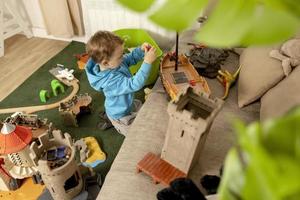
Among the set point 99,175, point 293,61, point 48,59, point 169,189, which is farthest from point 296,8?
point 48,59

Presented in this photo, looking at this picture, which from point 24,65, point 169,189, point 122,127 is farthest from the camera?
point 24,65

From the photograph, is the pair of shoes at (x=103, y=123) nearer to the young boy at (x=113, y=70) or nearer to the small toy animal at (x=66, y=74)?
the young boy at (x=113, y=70)

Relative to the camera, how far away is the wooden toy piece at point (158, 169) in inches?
34.6

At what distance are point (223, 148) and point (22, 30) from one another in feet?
6.69

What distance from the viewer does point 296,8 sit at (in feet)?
0.65

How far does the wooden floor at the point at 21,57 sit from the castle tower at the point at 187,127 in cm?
136

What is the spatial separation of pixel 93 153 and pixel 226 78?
Result: 72 centimetres

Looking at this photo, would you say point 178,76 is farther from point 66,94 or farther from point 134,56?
point 66,94

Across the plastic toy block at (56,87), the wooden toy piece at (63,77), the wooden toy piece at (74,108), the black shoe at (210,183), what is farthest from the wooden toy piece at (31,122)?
the black shoe at (210,183)

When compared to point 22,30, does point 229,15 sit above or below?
above

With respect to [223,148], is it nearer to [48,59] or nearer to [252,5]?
[252,5]

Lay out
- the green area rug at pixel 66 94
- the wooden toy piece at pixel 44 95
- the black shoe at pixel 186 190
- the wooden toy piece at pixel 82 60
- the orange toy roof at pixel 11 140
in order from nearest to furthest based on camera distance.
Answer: the black shoe at pixel 186 190 → the orange toy roof at pixel 11 140 → the green area rug at pixel 66 94 → the wooden toy piece at pixel 44 95 → the wooden toy piece at pixel 82 60

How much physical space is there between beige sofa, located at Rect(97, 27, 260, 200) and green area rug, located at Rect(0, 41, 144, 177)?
0.39m

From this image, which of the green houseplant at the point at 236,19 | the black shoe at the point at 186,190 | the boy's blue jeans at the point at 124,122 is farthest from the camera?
the boy's blue jeans at the point at 124,122
